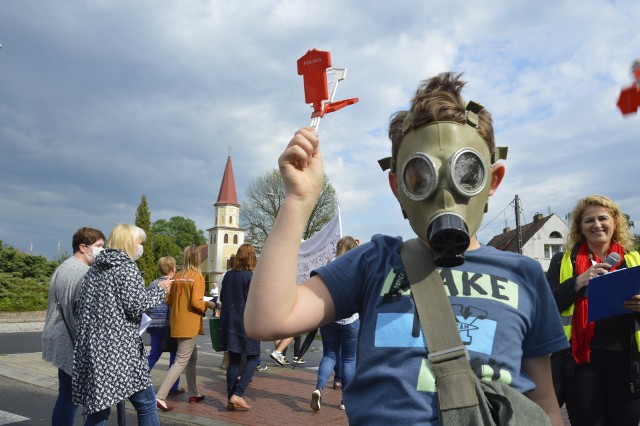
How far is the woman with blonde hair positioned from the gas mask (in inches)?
206

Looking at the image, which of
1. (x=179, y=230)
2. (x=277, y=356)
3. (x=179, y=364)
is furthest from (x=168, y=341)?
(x=179, y=230)

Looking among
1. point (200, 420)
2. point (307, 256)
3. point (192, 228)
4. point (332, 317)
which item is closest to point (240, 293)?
point (200, 420)

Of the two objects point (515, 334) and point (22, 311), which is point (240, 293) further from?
point (22, 311)

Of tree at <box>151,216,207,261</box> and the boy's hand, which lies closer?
the boy's hand

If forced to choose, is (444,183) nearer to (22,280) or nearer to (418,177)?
(418,177)

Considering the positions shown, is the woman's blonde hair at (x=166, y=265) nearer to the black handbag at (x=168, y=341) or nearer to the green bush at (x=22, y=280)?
the black handbag at (x=168, y=341)

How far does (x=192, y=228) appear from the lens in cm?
8294

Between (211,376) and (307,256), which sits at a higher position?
(307,256)

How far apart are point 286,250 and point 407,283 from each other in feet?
1.18

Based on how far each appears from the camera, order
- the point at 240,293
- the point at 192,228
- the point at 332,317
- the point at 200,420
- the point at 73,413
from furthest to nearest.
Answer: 1. the point at 192,228
2. the point at 240,293
3. the point at 200,420
4. the point at 73,413
5. the point at 332,317

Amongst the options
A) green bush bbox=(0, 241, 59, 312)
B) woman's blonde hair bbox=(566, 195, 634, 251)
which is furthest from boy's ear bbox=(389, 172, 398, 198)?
green bush bbox=(0, 241, 59, 312)

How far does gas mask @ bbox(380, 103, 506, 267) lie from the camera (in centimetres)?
136

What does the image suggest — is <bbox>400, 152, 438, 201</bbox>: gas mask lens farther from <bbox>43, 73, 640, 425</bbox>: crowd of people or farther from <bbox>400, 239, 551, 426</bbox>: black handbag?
<bbox>400, 239, 551, 426</bbox>: black handbag

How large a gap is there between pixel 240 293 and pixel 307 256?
246cm
